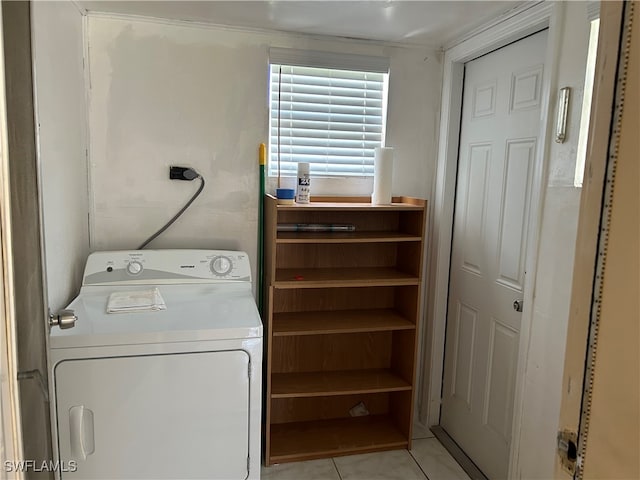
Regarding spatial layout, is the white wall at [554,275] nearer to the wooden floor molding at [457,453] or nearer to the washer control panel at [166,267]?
the wooden floor molding at [457,453]

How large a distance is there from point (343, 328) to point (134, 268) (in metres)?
1.00

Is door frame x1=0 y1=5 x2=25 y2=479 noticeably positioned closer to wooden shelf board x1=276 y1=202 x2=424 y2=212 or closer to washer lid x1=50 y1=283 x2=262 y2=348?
washer lid x1=50 y1=283 x2=262 y2=348

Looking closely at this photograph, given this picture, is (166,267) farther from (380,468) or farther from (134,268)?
(380,468)

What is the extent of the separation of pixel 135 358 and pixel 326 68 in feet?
5.36

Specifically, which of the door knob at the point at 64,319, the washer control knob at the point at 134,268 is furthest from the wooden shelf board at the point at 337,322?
the door knob at the point at 64,319

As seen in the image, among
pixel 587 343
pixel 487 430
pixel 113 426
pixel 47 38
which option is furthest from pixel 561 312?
pixel 47 38

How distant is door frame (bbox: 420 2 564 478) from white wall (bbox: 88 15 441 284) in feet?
1.24

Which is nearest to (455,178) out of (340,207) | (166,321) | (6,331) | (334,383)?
(340,207)

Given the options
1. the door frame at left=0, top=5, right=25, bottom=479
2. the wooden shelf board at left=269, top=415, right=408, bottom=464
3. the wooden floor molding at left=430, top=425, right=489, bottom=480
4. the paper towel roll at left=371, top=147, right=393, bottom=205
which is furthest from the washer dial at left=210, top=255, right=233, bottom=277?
the door frame at left=0, top=5, right=25, bottom=479

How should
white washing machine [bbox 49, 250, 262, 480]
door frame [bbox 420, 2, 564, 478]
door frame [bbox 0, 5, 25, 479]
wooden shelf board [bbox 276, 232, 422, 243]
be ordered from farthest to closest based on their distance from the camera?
wooden shelf board [bbox 276, 232, 422, 243]
door frame [bbox 420, 2, 564, 478]
white washing machine [bbox 49, 250, 262, 480]
door frame [bbox 0, 5, 25, 479]

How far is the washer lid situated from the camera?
1.60m

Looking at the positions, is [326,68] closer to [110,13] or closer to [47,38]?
[110,13]

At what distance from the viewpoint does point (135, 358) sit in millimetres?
1626

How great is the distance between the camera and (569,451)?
740 mm
